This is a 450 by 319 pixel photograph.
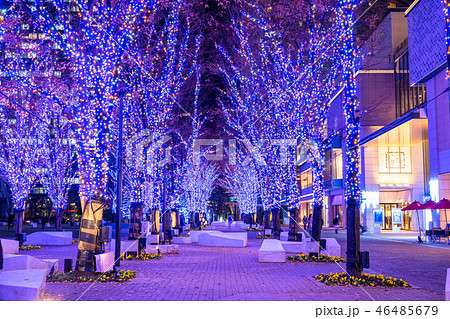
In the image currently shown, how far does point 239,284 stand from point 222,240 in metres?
13.7

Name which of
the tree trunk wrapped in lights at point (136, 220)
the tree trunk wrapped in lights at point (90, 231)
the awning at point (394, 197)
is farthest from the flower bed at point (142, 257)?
the awning at point (394, 197)

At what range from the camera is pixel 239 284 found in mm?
10961

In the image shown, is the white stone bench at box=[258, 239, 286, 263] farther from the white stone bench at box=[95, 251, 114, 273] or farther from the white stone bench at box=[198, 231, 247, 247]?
the white stone bench at box=[198, 231, 247, 247]

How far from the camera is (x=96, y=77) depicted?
39.3 ft

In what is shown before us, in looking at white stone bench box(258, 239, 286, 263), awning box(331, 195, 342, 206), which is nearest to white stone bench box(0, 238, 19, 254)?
white stone bench box(258, 239, 286, 263)

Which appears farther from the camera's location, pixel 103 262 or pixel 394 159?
pixel 394 159

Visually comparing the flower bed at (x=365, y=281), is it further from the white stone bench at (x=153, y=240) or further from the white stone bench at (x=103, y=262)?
the white stone bench at (x=153, y=240)

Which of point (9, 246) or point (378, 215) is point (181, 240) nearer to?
point (9, 246)

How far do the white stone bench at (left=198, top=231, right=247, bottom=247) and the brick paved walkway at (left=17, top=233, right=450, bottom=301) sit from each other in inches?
301

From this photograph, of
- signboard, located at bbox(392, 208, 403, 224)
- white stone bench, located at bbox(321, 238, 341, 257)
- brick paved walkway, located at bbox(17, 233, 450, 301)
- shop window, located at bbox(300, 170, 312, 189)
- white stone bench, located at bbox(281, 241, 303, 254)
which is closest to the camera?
brick paved walkway, located at bbox(17, 233, 450, 301)

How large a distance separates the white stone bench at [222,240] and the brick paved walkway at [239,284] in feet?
25.1

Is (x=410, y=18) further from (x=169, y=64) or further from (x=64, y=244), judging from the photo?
(x=64, y=244)

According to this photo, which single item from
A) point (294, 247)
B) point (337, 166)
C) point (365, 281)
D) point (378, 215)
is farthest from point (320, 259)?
point (337, 166)

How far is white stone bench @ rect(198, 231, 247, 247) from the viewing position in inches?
947
